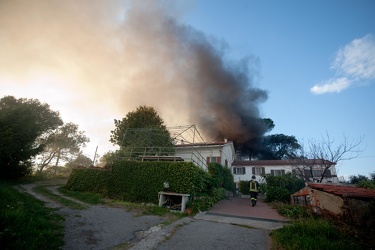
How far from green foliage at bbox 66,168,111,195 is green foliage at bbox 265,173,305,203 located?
14145 millimetres

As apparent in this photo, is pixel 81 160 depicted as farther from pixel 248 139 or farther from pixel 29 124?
pixel 248 139

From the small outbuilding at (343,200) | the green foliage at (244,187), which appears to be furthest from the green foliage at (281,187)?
the green foliage at (244,187)

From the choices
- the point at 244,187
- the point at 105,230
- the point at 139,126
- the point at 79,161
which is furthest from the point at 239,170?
the point at 79,161

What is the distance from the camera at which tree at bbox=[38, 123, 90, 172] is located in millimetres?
36219

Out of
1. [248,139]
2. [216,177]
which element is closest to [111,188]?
[216,177]

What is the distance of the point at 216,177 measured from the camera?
16.9 metres

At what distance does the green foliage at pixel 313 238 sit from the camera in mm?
4645

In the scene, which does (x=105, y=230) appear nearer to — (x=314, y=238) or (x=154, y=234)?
(x=154, y=234)

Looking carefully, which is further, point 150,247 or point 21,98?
point 21,98

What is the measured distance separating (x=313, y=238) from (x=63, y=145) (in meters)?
44.9

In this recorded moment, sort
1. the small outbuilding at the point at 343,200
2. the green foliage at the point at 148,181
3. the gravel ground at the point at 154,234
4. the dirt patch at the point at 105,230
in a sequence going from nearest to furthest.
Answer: the dirt patch at the point at 105,230
the gravel ground at the point at 154,234
the small outbuilding at the point at 343,200
the green foliage at the point at 148,181

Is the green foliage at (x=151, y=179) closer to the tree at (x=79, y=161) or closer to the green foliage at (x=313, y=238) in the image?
the green foliage at (x=313, y=238)

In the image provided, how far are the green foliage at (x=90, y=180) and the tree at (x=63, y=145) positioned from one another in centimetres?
2352

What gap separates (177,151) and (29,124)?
1687 centimetres
